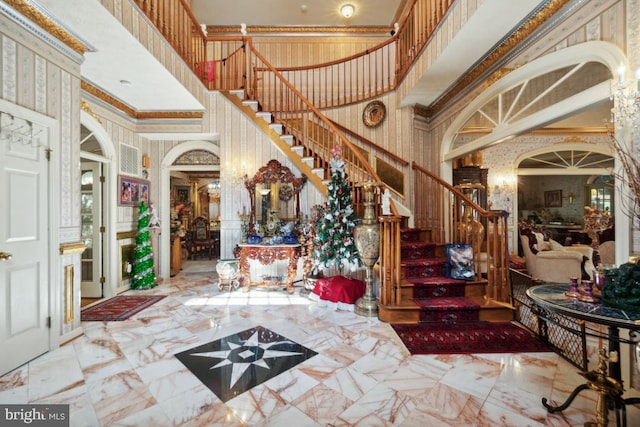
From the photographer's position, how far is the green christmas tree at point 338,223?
4273mm

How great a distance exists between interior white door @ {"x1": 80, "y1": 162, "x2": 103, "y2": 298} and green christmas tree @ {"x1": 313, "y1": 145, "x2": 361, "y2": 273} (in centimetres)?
380

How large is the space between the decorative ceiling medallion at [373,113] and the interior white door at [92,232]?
5015 millimetres

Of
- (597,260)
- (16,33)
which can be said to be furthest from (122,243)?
(597,260)

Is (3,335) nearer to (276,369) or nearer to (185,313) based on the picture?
(185,313)

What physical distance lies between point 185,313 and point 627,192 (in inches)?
194

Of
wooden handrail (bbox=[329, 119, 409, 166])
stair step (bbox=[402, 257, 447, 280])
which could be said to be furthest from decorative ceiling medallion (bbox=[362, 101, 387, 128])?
stair step (bbox=[402, 257, 447, 280])

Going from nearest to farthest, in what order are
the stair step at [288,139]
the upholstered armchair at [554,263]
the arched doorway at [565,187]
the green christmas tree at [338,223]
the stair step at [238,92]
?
1. the green christmas tree at [338,223]
2. the upholstered armchair at [554,263]
3. the stair step at [288,139]
4. the stair step at [238,92]
5. the arched doorway at [565,187]

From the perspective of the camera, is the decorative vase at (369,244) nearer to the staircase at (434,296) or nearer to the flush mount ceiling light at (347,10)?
the staircase at (434,296)

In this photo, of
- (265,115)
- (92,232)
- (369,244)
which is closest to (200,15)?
(265,115)

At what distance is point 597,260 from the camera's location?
5.52m

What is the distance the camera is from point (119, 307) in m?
4.27

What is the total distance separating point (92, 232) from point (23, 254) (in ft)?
7.69

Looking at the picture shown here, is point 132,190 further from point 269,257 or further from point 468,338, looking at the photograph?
point 468,338

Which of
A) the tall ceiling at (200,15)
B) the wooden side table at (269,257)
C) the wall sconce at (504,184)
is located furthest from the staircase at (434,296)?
the wall sconce at (504,184)
